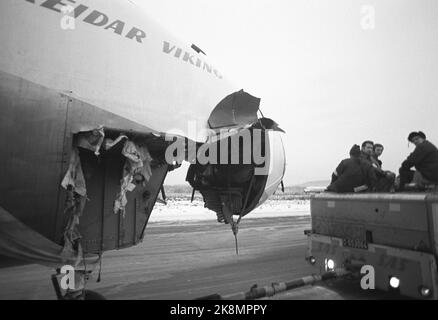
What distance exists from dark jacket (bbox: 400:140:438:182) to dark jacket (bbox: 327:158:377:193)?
2.00ft

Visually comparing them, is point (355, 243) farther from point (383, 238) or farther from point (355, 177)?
point (355, 177)

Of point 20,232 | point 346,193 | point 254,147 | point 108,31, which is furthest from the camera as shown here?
point 254,147

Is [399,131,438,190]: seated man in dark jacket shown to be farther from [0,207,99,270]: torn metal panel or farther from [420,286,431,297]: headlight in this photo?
[0,207,99,270]: torn metal panel

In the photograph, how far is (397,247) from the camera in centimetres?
372

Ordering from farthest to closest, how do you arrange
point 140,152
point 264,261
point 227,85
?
point 264,261, point 227,85, point 140,152

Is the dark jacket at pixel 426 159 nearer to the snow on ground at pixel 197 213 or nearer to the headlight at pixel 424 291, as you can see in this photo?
the headlight at pixel 424 291

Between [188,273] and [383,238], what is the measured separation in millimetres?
3946

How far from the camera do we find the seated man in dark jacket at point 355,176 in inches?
193

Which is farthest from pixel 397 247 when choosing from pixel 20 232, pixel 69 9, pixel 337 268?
pixel 69 9

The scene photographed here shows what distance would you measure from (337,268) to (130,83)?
12.8 ft

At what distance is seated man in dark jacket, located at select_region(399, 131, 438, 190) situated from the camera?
4.26 metres

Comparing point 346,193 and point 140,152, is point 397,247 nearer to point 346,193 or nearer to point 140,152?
point 346,193

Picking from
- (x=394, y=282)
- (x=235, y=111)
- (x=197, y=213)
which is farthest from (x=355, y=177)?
(x=197, y=213)

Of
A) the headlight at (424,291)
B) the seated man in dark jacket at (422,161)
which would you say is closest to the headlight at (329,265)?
the headlight at (424,291)
